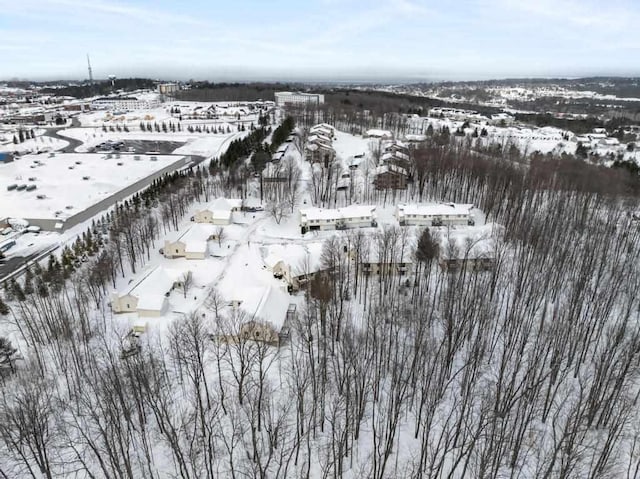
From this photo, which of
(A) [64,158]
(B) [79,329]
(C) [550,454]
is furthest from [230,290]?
(A) [64,158]

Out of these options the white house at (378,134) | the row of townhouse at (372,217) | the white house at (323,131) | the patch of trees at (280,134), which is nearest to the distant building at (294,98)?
the patch of trees at (280,134)

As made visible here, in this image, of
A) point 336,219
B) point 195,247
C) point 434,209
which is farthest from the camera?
point 434,209

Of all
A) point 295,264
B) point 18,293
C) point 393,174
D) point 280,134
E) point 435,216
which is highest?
point 280,134

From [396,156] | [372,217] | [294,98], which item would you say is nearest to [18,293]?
[372,217]

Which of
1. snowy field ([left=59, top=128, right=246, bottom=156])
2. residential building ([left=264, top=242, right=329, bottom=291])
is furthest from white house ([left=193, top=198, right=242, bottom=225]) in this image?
snowy field ([left=59, top=128, right=246, bottom=156])

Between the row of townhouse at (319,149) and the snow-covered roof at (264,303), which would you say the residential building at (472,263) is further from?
the row of townhouse at (319,149)

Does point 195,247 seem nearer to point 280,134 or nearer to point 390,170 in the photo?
point 390,170
